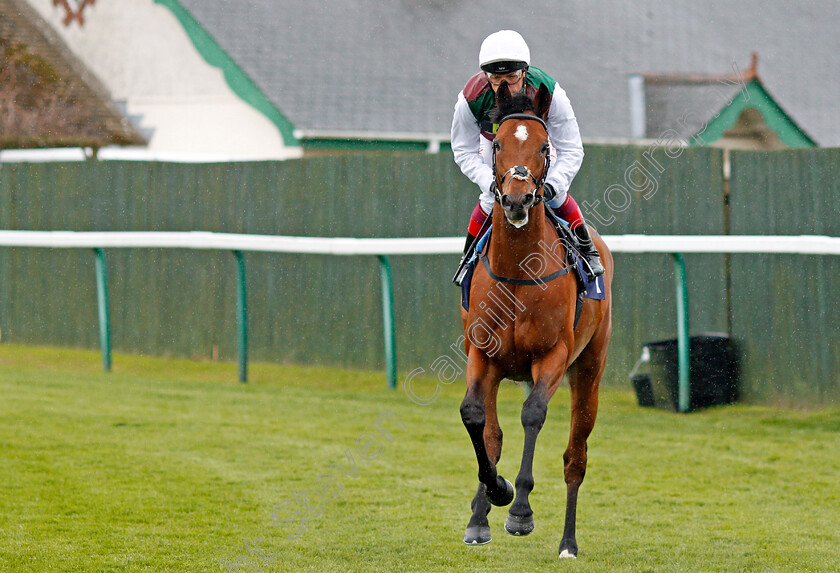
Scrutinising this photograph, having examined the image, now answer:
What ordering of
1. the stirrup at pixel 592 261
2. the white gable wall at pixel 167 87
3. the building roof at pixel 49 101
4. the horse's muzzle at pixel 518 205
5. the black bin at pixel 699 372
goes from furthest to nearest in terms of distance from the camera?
the building roof at pixel 49 101, the white gable wall at pixel 167 87, the black bin at pixel 699 372, the stirrup at pixel 592 261, the horse's muzzle at pixel 518 205

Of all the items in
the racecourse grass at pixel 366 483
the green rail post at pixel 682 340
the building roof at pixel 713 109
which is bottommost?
the racecourse grass at pixel 366 483

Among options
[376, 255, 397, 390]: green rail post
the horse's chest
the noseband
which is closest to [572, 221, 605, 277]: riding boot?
the horse's chest

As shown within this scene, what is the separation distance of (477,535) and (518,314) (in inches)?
41.4

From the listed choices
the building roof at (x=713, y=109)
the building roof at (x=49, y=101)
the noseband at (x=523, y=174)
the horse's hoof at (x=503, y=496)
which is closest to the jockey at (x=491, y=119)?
the noseband at (x=523, y=174)

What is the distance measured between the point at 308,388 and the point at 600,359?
499 cm

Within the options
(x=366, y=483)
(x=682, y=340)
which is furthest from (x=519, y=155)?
(x=682, y=340)

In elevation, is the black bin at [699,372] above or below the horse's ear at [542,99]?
below

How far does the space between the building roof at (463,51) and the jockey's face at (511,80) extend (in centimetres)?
931

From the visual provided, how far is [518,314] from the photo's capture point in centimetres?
532

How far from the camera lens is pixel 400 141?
1516cm

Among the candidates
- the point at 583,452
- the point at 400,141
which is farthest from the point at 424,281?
the point at 583,452

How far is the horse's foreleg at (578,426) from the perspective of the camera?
224 inches

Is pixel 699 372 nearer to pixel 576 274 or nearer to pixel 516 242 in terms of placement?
pixel 576 274

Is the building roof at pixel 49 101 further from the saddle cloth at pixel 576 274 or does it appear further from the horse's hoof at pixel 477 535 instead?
the horse's hoof at pixel 477 535
